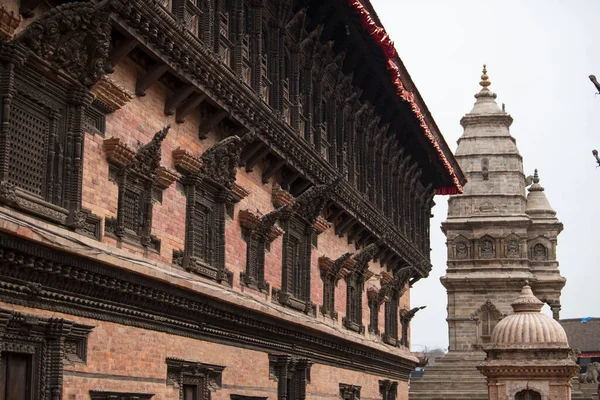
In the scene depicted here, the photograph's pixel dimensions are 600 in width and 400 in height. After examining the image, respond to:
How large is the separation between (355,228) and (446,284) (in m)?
57.3

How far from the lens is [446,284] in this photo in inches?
3415

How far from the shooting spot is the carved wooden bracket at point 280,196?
23331 mm

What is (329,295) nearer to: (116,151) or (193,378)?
(193,378)

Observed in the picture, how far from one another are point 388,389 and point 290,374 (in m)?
11.4

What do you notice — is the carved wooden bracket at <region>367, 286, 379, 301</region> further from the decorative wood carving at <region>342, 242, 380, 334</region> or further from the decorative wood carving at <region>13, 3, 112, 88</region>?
the decorative wood carving at <region>13, 3, 112, 88</region>

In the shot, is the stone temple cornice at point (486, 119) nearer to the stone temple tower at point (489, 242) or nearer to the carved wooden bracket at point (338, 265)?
the stone temple tower at point (489, 242)

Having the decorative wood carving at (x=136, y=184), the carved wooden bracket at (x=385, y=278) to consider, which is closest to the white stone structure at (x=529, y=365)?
the carved wooden bracket at (x=385, y=278)

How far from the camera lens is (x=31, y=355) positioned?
13.5 metres

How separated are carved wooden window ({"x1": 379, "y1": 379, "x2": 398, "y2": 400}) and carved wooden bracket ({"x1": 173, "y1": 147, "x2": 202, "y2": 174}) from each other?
652 inches

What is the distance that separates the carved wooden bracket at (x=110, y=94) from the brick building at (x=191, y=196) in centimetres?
3

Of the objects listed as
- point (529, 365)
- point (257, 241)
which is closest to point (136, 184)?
point (257, 241)

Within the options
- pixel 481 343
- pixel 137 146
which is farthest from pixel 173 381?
pixel 481 343

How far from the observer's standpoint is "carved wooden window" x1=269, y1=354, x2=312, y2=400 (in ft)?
75.6

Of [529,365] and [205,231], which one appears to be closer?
[205,231]
